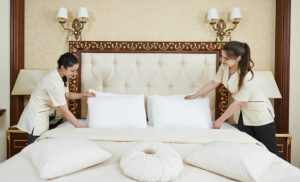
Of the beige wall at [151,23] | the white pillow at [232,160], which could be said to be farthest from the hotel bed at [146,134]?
the beige wall at [151,23]

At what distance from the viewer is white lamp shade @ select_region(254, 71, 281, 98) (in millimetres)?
2793

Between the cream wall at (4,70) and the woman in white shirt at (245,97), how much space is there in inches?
88.1

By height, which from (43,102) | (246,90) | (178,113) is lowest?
(178,113)

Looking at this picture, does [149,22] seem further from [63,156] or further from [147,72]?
[63,156]

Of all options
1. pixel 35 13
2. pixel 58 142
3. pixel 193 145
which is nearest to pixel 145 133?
pixel 193 145

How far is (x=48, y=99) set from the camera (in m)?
2.46

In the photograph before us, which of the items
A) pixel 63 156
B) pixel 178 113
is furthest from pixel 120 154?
pixel 178 113

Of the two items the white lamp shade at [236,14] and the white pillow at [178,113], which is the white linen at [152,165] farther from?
the white lamp shade at [236,14]

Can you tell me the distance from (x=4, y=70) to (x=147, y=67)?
1556 mm

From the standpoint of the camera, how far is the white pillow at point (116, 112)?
2.59 meters

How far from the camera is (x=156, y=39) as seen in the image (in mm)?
3123

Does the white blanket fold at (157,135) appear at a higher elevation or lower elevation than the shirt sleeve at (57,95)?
lower

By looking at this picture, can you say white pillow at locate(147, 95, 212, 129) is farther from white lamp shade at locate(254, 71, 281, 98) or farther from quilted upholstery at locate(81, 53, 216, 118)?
white lamp shade at locate(254, 71, 281, 98)

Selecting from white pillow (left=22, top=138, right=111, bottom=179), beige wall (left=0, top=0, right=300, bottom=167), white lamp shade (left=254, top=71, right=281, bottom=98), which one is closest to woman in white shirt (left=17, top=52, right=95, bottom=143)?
white pillow (left=22, top=138, right=111, bottom=179)
